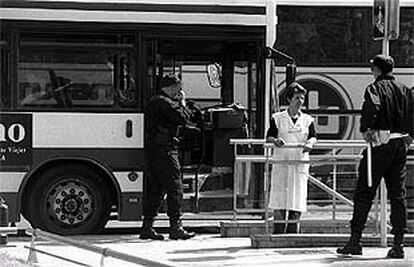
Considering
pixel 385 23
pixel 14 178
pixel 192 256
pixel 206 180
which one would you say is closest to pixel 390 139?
pixel 385 23

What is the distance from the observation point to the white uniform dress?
10.7 metres

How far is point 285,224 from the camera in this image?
10.8 m

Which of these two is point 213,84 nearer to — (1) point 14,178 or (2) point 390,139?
(1) point 14,178

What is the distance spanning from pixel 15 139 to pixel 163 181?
1.85m

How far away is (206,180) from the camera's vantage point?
12.4 metres

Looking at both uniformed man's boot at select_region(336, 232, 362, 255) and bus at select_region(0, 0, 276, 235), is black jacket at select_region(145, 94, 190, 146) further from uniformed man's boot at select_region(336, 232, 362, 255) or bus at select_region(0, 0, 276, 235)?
uniformed man's boot at select_region(336, 232, 362, 255)

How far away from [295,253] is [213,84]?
3.26 m

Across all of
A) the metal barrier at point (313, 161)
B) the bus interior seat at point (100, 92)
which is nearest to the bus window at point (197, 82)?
the bus interior seat at point (100, 92)

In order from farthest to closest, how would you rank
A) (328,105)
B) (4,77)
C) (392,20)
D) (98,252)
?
(328,105) < (4,77) < (392,20) < (98,252)

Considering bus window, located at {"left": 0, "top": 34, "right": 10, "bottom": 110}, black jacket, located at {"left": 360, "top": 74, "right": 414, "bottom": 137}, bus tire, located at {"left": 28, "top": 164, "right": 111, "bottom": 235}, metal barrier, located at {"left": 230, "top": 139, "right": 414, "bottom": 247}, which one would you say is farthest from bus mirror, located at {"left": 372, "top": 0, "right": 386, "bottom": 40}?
bus window, located at {"left": 0, "top": 34, "right": 10, "bottom": 110}

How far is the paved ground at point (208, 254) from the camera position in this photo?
936 centimetres

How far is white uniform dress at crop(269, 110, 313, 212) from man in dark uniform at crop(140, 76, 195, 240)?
4.01ft

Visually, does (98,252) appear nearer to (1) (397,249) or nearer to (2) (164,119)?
(1) (397,249)

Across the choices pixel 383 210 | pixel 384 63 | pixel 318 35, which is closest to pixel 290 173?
pixel 383 210
